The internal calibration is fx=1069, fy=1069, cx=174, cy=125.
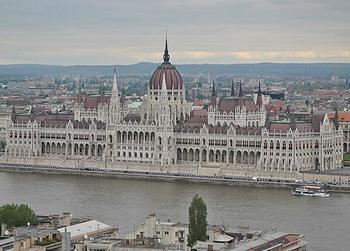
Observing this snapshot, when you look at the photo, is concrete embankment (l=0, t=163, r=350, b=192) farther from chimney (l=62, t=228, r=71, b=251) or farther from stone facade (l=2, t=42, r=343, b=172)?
chimney (l=62, t=228, r=71, b=251)

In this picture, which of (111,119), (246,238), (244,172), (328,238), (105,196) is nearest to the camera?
(246,238)

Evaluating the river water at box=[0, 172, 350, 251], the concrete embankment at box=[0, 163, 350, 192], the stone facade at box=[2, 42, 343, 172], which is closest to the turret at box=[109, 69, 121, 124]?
the stone facade at box=[2, 42, 343, 172]

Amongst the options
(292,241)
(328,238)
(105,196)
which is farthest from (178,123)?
(292,241)

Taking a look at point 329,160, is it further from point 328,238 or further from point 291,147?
point 328,238

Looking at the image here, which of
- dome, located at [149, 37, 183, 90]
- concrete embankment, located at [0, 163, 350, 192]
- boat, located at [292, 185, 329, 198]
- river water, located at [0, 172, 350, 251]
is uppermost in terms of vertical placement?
dome, located at [149, 37, 183, 90]

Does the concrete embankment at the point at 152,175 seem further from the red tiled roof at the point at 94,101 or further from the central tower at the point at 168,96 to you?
the red tiled roof at the point at 94,101

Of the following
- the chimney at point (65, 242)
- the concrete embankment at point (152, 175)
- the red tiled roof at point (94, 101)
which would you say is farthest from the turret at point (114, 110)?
the chimney at point (65, 242)

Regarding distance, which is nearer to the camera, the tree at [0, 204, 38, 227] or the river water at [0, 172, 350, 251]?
the tree at [0, 204, 38, 227]
